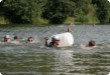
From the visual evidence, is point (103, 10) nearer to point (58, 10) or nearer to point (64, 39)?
point (58, 10)

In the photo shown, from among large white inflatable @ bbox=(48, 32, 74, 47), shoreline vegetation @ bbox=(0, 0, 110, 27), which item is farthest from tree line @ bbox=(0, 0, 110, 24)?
large white inflatable @ bbox=(48, 32, 74, 47)

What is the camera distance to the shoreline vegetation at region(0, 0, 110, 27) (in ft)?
322

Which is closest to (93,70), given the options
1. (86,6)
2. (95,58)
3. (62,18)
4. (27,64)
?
(27,64)

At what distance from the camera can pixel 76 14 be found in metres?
115

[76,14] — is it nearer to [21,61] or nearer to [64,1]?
[64,1]

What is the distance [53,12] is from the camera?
10544cm

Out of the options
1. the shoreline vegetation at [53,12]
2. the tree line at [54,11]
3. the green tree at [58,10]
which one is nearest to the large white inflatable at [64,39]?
the shoreline vegetation at [53,12]

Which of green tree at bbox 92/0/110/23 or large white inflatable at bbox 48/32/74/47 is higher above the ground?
large white inflatable at bbox 48/32/74/47

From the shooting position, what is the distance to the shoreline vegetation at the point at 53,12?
3861 inches

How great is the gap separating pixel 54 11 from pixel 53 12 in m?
1.18

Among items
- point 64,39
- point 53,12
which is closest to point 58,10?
point 53,12

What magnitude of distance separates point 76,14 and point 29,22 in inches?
640

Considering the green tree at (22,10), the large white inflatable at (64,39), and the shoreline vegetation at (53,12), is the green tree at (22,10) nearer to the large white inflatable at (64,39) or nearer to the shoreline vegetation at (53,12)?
the shoreline vegetation at (53,12)

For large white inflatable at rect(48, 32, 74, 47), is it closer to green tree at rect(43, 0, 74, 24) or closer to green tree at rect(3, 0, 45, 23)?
green tree at rect(3, 0, 45, 23)
